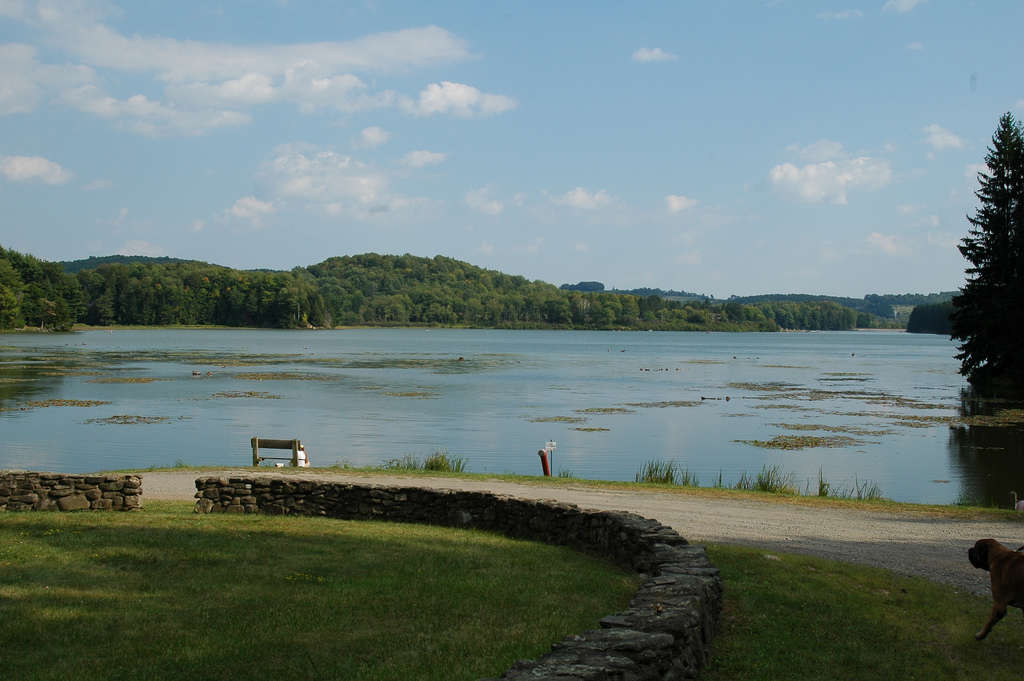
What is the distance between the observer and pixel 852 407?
1841 inches

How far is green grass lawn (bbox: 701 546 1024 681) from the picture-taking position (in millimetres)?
7090

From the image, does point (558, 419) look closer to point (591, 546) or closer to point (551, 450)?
point (551, 450)

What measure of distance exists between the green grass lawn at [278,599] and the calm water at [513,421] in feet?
47.5

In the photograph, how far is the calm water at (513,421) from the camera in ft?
88.9

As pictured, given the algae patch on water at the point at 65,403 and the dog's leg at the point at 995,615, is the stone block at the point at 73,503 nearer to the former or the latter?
the dog's leg at the point at 995,615

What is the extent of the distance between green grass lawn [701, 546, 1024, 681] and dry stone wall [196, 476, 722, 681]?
0.43 metres

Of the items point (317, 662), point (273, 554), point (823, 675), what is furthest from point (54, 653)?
point (823, 675)

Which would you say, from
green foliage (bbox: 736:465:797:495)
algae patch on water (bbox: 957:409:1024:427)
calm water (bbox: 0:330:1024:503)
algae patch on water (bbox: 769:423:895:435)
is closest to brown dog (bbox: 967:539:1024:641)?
green foliage (bbox: 736:465:797:495)

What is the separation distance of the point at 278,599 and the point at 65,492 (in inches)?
283

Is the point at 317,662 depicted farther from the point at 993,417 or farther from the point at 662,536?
the point at 993,417

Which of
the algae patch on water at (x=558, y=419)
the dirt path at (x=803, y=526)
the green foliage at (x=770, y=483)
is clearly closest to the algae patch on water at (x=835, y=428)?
the algae patch on water at (x=558, y=419)

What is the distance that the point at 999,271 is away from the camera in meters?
48.1

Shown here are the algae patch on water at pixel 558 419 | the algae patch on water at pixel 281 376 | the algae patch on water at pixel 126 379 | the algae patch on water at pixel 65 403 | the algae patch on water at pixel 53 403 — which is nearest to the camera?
the algae patch on water at pixel 558 419

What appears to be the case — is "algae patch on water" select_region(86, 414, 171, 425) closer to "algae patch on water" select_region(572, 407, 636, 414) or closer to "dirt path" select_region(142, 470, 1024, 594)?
"dirt path" select_region(142, 470, 1024, 594)
